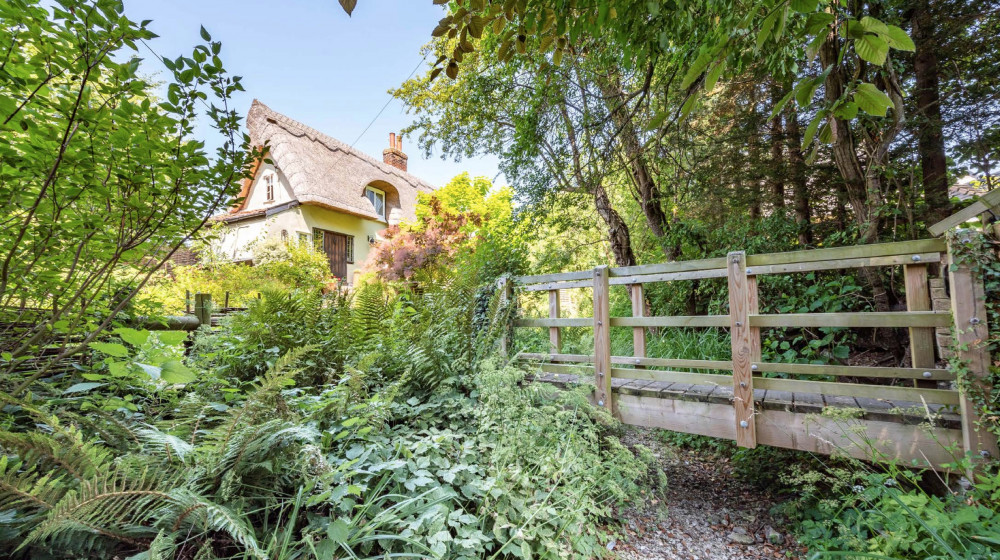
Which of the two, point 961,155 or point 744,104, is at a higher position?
point 744,104

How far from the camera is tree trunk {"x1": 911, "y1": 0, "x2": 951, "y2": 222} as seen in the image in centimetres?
326

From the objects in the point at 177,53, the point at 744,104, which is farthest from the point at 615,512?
the point at 744,104

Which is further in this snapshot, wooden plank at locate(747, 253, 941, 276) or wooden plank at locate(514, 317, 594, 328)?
wooden plank at locate(514, 317, 594, 328)

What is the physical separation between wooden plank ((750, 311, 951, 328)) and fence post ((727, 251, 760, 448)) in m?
0.08

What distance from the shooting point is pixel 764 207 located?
4824mm

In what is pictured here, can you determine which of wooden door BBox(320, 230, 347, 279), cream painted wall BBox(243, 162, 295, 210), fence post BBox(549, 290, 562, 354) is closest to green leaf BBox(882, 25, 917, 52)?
fence post BBox(549, 290, 562, 354)

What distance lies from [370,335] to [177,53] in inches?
66.1

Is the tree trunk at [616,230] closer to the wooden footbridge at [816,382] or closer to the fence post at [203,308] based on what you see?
the wooden footbridge at [816,382]

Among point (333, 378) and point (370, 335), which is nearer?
point (333, 378)

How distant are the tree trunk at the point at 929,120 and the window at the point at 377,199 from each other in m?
14.0

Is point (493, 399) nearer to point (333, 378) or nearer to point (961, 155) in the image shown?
point (333, 378)

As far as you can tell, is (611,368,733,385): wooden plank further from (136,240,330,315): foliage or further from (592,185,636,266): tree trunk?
(136,240,330,315): foliage

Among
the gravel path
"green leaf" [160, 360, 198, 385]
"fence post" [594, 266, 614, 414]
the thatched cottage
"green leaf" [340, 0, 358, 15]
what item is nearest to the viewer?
"green leaf" [340, 0, 358, 15]

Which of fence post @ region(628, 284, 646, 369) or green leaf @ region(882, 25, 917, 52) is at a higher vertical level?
green leaf @ region(882, 25, 917, 52)
